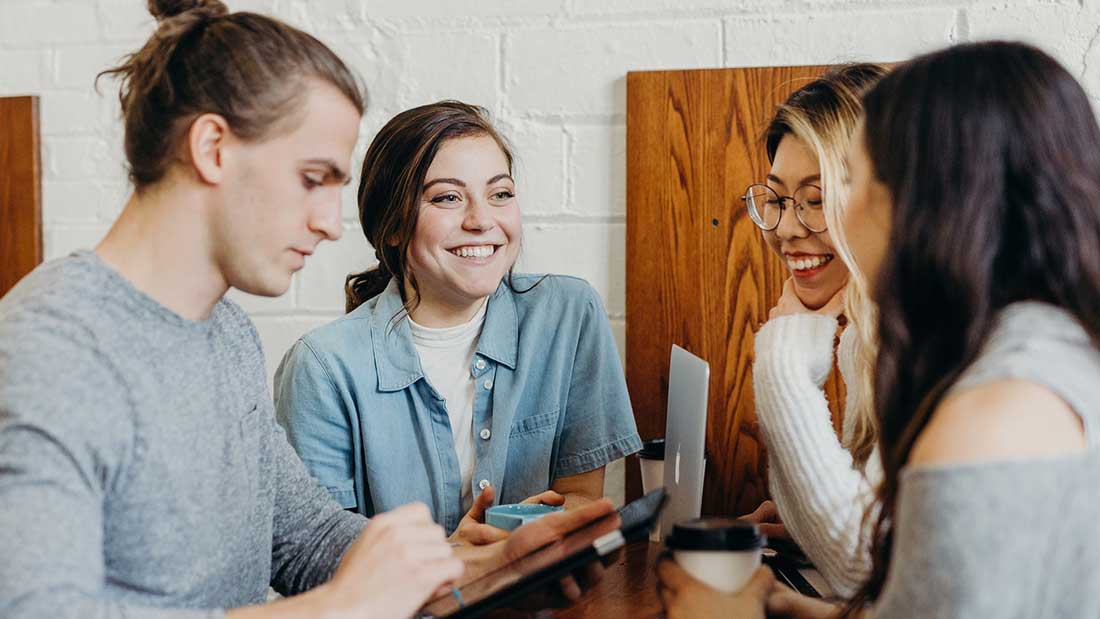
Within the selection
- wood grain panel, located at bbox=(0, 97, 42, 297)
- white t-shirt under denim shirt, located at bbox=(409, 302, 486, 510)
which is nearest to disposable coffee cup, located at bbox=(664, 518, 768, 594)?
white t-shirt under denim shirt, located at bbox=(409, 302, 486, 510)

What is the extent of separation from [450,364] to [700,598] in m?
0.80

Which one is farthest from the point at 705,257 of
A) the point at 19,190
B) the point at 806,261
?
the point at 19,190

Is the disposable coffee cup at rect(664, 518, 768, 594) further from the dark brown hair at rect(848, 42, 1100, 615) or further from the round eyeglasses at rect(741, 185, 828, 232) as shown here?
the round eyeglasses at rect(741, 185, 828, 232)

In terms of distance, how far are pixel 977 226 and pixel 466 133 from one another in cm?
97

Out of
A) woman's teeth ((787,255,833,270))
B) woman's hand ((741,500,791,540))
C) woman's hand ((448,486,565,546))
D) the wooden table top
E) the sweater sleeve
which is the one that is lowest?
the wooden table top

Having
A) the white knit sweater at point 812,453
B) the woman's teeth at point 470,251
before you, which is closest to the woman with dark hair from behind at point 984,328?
the white knit sweater at point 812,453

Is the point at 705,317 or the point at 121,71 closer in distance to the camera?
the point at 121,71

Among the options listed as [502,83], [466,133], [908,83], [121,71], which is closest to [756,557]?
[908,83]

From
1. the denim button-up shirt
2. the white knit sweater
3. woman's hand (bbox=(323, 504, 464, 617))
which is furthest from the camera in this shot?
the denim button-up shirt

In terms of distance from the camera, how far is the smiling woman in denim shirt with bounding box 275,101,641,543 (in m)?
1.56

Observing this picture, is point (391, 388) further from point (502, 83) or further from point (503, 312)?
point (502, 83)

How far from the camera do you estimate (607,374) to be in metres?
1.70

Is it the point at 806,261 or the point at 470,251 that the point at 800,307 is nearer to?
the point at 806,261

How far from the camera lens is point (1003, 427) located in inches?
26.7
